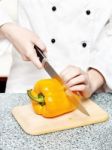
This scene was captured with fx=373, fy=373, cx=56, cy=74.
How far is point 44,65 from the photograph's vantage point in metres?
0.90

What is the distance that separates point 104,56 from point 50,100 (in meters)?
0.25

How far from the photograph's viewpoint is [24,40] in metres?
0.96

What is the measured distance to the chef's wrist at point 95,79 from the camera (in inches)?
38.5

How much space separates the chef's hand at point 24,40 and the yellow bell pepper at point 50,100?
66 millimetres

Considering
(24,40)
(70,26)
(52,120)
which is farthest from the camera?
(70,26)

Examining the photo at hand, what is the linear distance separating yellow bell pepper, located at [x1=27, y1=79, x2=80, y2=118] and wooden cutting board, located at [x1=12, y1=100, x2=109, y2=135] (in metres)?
0.01

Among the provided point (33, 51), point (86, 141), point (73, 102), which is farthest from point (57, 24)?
point (86, 141)

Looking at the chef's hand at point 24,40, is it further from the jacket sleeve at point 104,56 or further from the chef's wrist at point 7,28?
the jacket sleeve at point 104,56

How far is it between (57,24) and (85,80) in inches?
9.2

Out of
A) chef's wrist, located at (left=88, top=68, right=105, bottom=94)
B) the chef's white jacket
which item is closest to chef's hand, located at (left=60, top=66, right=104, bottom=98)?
chef's wrist, located at (left=88, top=68, right=105, bottom=94)

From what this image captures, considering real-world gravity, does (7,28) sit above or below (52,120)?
above

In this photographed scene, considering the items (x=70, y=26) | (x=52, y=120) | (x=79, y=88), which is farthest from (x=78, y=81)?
(x=70, y=26)

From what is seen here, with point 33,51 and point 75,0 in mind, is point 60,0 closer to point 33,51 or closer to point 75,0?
point 75,0

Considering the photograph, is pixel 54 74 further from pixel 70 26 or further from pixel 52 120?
pixel 70 26
